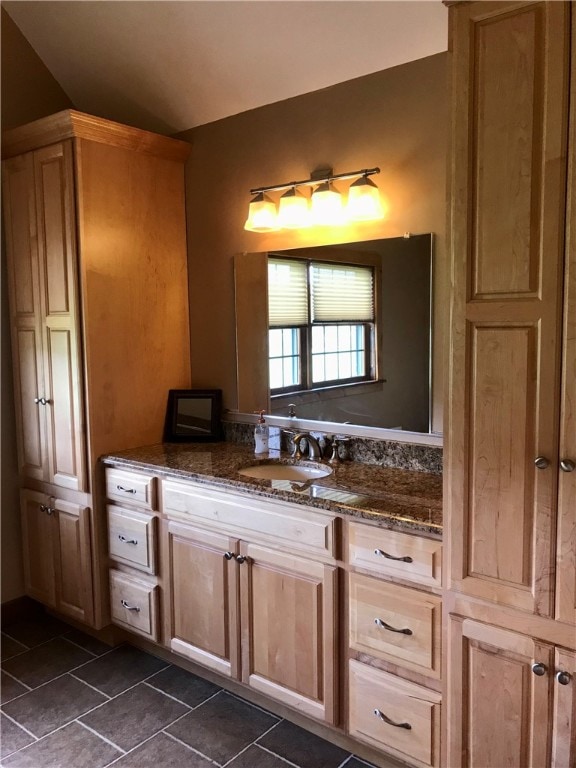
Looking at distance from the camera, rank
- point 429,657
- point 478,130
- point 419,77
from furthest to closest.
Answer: point 419,77 → point 429,657 → point 478,130

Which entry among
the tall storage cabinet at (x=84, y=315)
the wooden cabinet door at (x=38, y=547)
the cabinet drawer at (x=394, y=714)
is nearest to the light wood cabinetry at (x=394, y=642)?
the cabinet drawer at (x=394, y=714)

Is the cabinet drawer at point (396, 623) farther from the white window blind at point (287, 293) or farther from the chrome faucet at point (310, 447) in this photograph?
the white window blind at point (287, 293)

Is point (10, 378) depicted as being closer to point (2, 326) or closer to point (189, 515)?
point (2, 326)

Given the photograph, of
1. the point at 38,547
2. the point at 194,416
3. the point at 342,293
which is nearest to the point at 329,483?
the point at 342,293

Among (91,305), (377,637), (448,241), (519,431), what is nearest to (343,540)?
(377,637)

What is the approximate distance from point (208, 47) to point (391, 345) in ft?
4.66

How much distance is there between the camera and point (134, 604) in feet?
8.81

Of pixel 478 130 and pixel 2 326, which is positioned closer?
pixel 478 130

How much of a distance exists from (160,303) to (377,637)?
70.6 inches

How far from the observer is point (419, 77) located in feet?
7.44

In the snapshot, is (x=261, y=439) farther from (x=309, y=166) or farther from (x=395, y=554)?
(x=309, y=166)

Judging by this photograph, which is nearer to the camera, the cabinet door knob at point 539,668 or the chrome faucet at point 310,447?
the cabinet door knob at point 539,668

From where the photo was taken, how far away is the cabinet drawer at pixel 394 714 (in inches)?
72.6

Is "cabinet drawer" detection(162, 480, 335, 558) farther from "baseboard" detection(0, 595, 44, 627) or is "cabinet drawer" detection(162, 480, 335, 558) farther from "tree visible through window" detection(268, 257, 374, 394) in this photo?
"baseboard" detection(0, 595, 44, 627)
